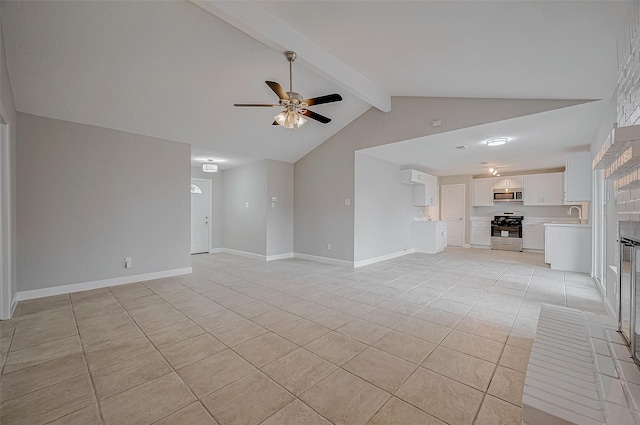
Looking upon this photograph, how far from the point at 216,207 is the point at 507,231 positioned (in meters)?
8.72

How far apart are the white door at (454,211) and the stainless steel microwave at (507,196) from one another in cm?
98

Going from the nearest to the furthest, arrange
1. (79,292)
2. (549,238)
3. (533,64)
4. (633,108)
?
(633,108), (533,64), (79,292), (549,238)

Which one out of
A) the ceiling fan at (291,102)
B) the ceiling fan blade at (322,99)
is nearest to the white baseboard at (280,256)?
the ceiling fan at (291,102)

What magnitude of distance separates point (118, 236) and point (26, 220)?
105cm

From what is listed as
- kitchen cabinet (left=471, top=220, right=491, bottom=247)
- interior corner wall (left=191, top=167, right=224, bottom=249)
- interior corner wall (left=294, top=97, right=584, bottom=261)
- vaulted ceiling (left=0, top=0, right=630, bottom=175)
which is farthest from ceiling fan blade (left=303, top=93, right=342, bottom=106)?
kitchen cabinet (left=471, top=220, right=491, bottom=247)

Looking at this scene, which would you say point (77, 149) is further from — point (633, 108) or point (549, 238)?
point (549, 238)

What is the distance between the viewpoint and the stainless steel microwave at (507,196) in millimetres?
7852

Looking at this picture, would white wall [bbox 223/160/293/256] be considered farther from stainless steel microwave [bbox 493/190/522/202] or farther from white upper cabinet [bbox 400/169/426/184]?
stainless steel microwave [bbox 493/190/522/202]

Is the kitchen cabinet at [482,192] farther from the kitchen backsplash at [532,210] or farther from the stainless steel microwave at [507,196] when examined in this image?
the kitchen backsplash at [532,210]

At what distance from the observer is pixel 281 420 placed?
1.48 m

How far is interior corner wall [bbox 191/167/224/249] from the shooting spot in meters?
7.77

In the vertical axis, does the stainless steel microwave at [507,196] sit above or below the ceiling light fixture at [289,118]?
below

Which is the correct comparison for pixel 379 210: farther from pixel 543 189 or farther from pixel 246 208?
pixel 543 189

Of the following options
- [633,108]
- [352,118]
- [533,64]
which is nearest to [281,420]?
[633,108]
